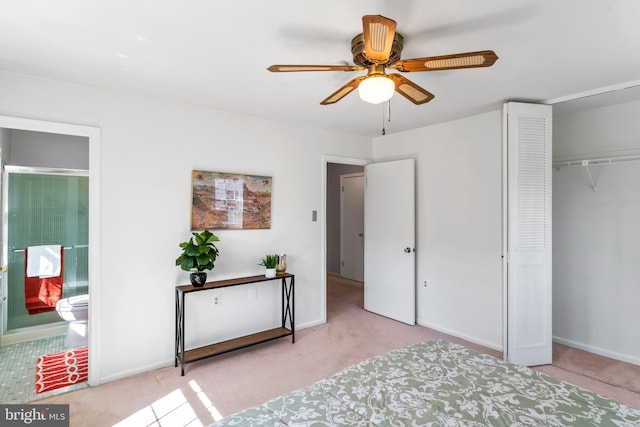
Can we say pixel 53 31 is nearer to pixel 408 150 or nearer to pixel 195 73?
pixel 195 73

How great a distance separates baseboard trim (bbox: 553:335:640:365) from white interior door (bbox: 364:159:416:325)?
4.95ft

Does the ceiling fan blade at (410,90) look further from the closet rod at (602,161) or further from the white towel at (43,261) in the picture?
the white towel at (43,261)

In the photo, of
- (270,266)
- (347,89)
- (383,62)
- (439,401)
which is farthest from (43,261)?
(439,401)

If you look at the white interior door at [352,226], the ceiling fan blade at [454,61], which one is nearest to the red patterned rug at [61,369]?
the ceiling fan blade at [454,61]

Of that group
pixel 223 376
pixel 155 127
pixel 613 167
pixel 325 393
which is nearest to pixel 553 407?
pixel 325 393

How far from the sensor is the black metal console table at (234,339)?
2.84 meters

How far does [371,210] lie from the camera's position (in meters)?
4.49

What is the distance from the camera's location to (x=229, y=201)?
10.9ft

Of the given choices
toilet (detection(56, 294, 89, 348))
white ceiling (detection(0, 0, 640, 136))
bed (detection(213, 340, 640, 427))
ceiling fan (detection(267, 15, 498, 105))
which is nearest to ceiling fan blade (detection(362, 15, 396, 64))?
ceiling fan (detection(267, 15, 498, 105))

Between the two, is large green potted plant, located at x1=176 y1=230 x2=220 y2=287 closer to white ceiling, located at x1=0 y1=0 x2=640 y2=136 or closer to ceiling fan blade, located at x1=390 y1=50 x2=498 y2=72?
white ceiling, located at x1=0 y1=0 x2=640 y2=136

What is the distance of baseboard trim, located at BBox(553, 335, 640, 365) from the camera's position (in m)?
3.00

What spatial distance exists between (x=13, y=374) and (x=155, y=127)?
2.40 m

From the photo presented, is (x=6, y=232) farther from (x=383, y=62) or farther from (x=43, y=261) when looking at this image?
(x=383, y=62)

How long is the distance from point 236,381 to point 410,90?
8.37 ft
